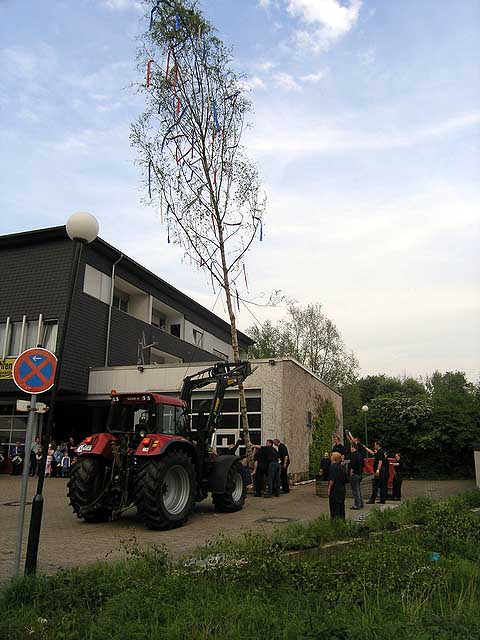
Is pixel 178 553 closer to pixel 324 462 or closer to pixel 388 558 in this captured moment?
pixel 388 558

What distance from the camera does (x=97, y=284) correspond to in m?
24.2

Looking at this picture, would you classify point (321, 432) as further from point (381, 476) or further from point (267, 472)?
point (381, 476)

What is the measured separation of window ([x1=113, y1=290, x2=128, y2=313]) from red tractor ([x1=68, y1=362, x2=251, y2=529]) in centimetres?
1728

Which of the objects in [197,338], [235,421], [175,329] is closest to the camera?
[235,421]

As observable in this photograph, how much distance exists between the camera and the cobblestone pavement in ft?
25.2

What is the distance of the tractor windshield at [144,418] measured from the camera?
35.5 ft

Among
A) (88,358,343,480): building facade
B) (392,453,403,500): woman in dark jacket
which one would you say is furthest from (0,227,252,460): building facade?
(392,453,403,500): woman in dark jacket

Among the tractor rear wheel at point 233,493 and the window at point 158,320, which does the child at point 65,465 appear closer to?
the window at point 158,320

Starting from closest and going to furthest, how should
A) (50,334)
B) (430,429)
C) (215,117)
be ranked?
(215,117) < (50,334) < (430,429)

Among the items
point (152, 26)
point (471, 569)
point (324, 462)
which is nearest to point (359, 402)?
point (324, 462)

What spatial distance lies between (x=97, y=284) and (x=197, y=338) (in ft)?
36.3

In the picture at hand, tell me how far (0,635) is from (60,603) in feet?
2.07

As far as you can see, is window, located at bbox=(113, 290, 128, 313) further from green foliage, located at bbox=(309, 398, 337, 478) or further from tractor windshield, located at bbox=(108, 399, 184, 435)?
tractor windshield, located at bbox=(108, 399, 184, 435)

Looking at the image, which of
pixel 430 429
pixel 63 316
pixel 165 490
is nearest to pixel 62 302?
pixel 63 316
